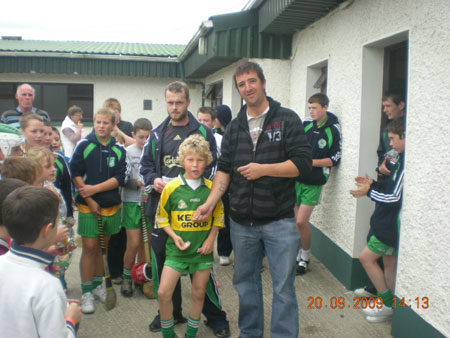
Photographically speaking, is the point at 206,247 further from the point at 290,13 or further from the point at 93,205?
the point at 290,13

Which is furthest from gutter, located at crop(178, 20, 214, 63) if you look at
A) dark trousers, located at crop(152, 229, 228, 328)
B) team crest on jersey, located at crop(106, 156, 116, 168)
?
dark trousers, located at crop(152, 229, 228, 328)

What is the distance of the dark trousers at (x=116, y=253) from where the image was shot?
4469 millimetres

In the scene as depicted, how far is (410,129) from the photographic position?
306 cm

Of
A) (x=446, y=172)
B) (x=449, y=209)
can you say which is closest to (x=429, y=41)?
(x=446, y=172)

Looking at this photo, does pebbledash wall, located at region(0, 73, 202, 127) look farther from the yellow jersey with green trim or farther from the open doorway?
the yellow jersey with green trim

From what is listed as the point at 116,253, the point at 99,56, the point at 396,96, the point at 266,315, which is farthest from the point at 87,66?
the point at 266,315

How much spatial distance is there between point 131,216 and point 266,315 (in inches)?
62.7

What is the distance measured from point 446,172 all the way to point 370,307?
1.50 m

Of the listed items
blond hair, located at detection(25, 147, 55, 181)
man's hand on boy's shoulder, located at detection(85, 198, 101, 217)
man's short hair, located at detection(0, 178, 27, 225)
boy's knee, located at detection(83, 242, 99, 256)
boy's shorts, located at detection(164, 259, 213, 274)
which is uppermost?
blond hair, located at detection(25, 147, 55, 181)

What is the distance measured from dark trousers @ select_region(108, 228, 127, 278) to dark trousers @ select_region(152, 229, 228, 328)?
1.30 meters

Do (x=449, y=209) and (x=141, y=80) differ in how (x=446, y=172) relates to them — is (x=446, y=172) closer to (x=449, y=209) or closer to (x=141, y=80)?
(x=449, y=209)

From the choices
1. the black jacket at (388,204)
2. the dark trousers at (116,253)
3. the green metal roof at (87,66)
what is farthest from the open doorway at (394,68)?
the green metal roof at (87,66)

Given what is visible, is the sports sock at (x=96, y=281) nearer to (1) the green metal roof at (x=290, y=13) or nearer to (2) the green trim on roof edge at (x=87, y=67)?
(1) the green metal roof at (x=290, y=13)

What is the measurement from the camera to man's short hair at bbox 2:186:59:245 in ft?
5.28
